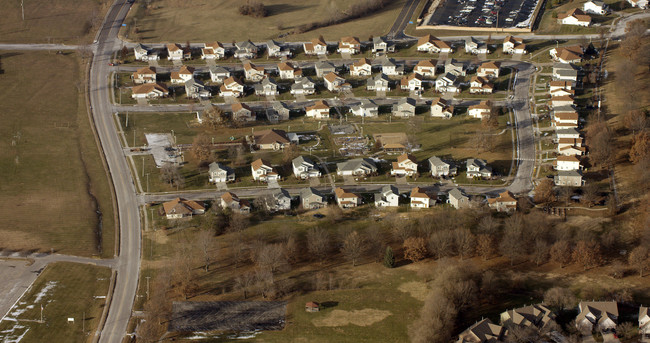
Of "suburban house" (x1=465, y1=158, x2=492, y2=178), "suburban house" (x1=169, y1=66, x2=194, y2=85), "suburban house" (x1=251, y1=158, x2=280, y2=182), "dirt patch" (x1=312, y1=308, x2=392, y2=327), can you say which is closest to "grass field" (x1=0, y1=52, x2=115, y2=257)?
"suburban house" (x1=169, y1=66, x2=194, y2=85)

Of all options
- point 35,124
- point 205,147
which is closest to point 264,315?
point 205,147

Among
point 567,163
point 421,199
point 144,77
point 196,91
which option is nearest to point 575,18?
point 567,163

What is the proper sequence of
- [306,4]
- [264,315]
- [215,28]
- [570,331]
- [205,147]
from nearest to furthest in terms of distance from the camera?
[570,331]
[264,315]
[205,147]
[215,28]
[306,4]

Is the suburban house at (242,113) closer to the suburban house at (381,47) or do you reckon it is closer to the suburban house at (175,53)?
the suburban house at (175,53)

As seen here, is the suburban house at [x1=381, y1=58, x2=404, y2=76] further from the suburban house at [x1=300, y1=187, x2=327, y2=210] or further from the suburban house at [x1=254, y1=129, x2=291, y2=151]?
the suburban house at [x1=300, y1=187, x2=327, y2=210]

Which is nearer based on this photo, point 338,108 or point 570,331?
point 570,331

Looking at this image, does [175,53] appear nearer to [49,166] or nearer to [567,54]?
[49,166]

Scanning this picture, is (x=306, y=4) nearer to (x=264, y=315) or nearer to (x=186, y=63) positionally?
(x=186, y=63)
